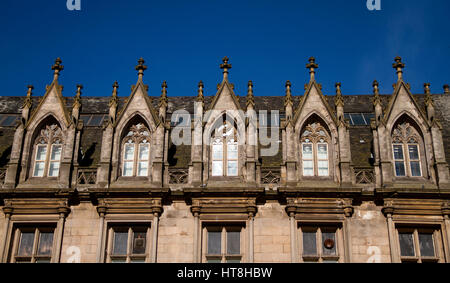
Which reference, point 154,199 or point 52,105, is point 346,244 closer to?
point 154,199

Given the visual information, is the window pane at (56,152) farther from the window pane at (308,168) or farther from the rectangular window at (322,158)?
the rectangular window at (322,158)

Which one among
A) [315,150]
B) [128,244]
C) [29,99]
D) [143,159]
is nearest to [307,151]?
[315,150]

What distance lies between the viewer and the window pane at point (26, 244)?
2083 centimetres

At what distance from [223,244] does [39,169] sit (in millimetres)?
7212

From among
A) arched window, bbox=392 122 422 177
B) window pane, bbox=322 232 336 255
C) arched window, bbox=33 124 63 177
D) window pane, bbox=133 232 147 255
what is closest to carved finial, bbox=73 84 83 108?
arched window, bbox=33 124 63 177

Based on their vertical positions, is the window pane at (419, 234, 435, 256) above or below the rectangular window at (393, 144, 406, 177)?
below

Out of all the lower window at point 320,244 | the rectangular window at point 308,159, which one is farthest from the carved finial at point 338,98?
the lower window at point 320,244

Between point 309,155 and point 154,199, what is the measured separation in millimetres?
5657

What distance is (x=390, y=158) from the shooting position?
2191 centimetres

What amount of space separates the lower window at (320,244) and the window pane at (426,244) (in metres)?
2.70

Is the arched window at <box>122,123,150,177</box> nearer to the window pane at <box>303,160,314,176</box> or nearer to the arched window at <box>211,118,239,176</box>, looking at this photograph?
the arched window at <box>211,118,239,176</box>

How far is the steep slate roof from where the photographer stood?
2325 cm

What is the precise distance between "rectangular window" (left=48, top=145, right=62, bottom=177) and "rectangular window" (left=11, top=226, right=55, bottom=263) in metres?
2.14
